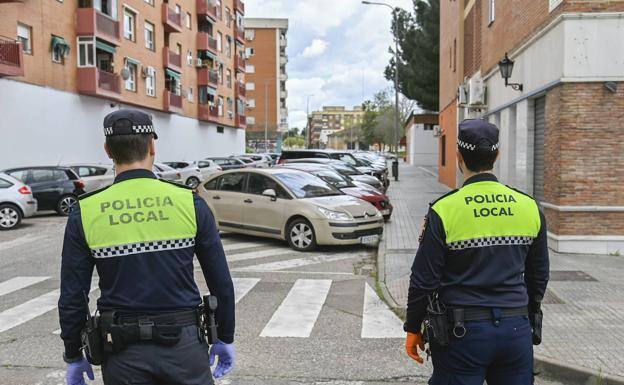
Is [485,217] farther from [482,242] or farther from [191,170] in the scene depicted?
[191,170]

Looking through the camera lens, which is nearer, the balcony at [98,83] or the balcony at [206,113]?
the balcony at [98,83]

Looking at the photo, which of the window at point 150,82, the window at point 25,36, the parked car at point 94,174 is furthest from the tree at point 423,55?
the parked car at point 94,174

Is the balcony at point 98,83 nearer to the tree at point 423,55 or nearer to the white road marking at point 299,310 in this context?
the tree at point 423,55

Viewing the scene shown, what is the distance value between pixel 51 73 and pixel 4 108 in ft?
13.2

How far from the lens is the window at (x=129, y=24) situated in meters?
34.1

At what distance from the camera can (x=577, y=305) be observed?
22.8ft

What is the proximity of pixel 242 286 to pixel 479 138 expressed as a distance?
6096 millimetres

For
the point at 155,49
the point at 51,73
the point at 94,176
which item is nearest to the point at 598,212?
the point at 94,176

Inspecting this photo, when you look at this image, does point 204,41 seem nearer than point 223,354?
No

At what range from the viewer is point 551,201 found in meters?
11.0

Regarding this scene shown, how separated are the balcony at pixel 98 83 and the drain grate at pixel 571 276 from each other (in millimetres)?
24386

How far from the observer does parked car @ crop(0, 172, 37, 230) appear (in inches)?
591

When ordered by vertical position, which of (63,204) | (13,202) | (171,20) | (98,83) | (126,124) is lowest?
(63,204)

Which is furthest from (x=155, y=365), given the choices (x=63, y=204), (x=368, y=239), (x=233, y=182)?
(x=63, y=204)
